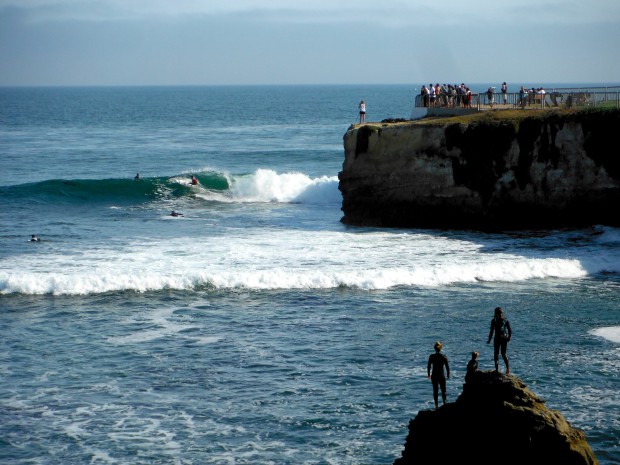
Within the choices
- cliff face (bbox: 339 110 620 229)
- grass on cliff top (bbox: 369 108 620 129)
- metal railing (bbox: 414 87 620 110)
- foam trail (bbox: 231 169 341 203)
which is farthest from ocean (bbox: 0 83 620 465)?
metal railing (bbox: 414 87 620 110)

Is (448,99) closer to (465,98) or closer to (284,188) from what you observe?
(465,98)

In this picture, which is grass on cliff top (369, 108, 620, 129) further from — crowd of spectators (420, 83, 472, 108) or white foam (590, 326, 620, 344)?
white foam (590, 326, 620, 344)

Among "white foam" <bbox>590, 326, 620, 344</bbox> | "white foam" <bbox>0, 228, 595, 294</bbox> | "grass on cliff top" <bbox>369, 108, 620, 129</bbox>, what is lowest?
"white foam" <bbox>590, 326, 620, 344</bbox>

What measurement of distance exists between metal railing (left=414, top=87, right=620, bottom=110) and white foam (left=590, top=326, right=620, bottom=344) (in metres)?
18.7

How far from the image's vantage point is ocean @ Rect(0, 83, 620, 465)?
68.7 ft

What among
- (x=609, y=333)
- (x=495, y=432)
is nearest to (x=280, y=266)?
(x=609, y=333)

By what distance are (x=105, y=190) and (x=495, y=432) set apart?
161ft

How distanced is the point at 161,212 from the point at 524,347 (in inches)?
1209

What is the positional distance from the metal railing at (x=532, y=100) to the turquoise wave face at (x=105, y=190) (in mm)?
17602

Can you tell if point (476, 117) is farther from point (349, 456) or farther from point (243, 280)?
point (349, 456)

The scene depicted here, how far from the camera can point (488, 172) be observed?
145 feet

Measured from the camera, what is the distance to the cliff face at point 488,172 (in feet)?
140

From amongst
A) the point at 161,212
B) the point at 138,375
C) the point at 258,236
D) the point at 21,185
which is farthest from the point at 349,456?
the point at 21,185

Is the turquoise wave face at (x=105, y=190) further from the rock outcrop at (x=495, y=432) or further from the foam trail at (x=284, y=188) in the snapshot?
the rock outcrop at (x=495, y=432)
